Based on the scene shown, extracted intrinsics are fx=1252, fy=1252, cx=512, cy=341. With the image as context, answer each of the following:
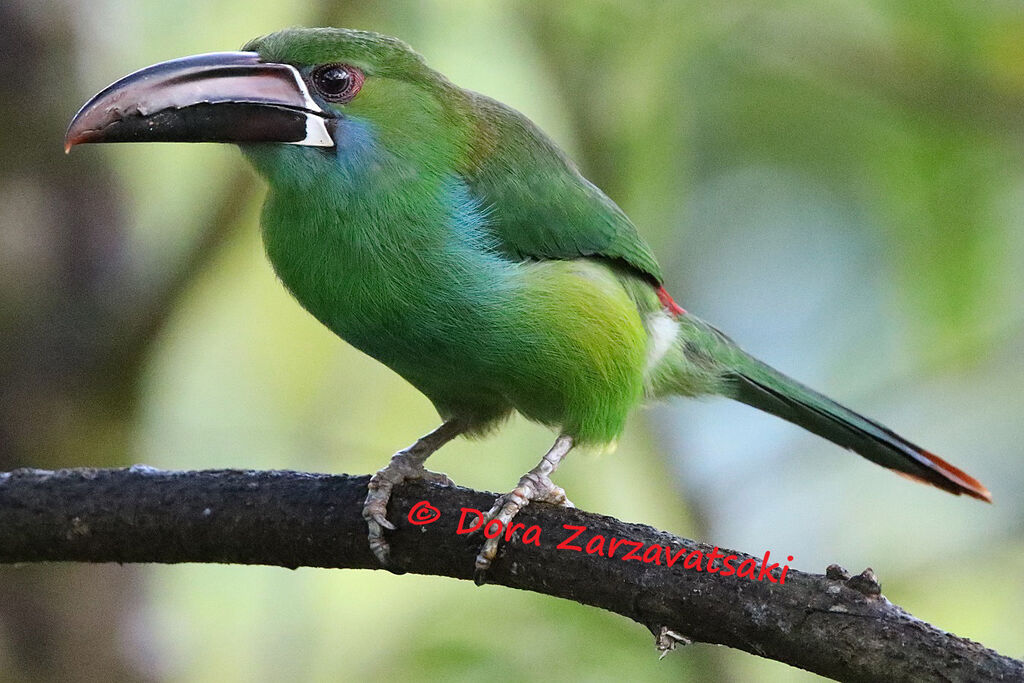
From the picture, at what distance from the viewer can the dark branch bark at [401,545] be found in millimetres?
2268

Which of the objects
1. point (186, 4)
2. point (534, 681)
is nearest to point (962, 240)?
point (534, 681)

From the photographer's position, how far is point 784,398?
393 cm

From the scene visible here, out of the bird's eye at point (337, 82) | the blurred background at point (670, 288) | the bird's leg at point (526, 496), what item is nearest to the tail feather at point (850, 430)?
the blurred background at point (670, 288)

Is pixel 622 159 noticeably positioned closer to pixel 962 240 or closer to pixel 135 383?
pixel 962 240

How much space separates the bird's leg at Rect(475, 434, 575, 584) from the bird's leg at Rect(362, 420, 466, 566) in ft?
0.72

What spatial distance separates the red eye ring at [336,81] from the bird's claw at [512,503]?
104 centimetres

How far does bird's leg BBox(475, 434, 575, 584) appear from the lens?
270cm

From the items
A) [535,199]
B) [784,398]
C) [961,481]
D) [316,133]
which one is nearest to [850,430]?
[784,398]

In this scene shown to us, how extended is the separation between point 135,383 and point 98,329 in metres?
0.25

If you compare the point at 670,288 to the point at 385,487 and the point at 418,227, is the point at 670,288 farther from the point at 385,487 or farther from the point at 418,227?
the point at 385,487

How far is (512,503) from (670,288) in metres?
1.89

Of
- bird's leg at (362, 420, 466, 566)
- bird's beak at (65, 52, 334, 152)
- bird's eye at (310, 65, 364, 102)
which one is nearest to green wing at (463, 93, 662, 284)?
bird's eye at (310, 65, 364, 102)

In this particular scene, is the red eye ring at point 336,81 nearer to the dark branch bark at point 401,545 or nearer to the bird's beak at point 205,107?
the bird's beak at point 205,107

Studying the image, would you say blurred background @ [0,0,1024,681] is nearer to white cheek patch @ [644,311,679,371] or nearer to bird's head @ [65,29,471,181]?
white cheek patch @ [644,311,679,371]
